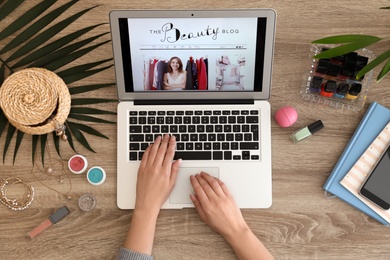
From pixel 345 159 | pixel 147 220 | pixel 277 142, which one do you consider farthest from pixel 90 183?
pixel 345 159

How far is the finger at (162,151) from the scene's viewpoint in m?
1.16

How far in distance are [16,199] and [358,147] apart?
0.89 m

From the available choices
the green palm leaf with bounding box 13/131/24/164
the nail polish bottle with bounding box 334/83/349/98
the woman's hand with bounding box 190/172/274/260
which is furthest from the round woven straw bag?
the nail polish bottle with bounding box 334/83/349/98

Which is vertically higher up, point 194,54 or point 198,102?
point 194,54

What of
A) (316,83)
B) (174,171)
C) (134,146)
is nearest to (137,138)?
(134,146)

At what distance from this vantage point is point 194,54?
3.70ft

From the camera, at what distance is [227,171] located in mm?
1173

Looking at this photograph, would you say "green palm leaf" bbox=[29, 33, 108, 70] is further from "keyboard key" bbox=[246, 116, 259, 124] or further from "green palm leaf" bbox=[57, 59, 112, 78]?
"keyboard key" bbox=[246, 116, 259, 124]

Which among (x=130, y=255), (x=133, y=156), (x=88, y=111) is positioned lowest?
(x=130, y=255)

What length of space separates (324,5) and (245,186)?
535 millimetres

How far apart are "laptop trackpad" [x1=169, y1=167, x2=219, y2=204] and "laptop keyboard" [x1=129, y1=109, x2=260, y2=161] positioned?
28mm

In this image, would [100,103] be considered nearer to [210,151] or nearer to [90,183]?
[90,183]

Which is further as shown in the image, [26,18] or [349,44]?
[26,18]

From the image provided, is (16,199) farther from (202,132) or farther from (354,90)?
(354,90)
